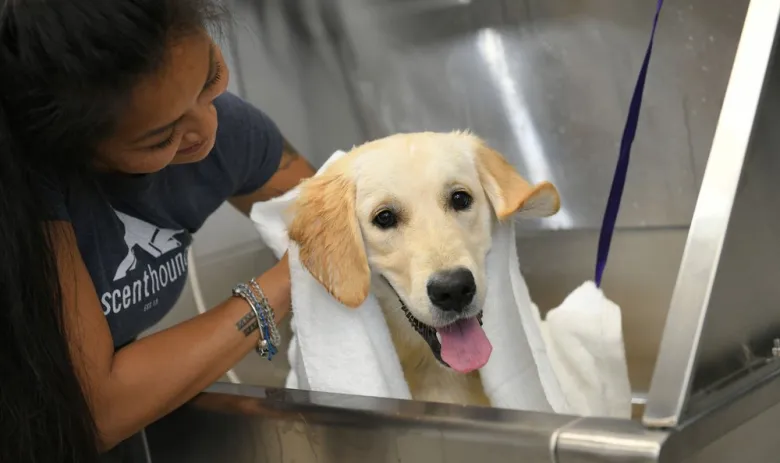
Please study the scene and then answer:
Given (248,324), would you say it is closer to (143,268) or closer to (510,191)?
(143,268)

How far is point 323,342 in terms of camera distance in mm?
776

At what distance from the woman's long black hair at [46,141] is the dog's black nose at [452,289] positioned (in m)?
0.29

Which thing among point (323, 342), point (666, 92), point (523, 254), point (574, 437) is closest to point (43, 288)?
point (323, 342)

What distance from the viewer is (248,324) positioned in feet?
2.58

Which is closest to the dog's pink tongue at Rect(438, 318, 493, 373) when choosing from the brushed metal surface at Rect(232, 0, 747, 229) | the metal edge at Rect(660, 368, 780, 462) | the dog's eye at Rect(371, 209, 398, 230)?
the dog's eye at Rect(371, 209, 398, 230)

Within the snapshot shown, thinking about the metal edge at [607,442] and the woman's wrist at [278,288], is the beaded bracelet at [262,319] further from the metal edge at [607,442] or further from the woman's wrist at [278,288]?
the metal edge at [607,442]

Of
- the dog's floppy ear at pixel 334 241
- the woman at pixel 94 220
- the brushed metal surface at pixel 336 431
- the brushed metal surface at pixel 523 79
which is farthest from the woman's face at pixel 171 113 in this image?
the brushed metal surface at pixel 523 79

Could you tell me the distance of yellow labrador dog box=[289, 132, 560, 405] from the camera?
0.71 meters

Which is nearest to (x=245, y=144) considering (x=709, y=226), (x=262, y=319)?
(x=262, y=319)

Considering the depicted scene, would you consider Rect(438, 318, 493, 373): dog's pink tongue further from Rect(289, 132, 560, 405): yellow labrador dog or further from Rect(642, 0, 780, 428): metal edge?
Rect(642, 0, 780, 428): metal edge

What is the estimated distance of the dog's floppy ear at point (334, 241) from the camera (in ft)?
2.39

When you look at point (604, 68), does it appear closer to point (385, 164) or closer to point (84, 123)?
point (385, 164)

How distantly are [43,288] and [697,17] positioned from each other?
890mm

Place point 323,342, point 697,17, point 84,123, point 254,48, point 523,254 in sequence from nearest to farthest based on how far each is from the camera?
point 84,123
point 323,342
point 697,17
point 523,254
point 254,48
